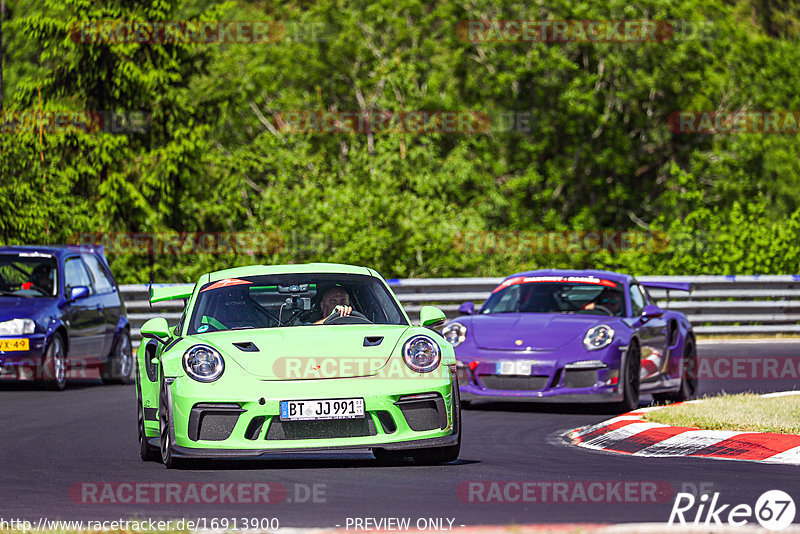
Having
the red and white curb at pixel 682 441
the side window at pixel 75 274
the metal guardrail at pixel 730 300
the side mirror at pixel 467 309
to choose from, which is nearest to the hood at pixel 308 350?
the red and white curb at pixel 682 441

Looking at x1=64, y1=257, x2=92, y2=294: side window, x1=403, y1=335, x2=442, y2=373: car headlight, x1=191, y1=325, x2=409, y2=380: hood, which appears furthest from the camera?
x1=64, y1=257, x2=92, y2=294: side window

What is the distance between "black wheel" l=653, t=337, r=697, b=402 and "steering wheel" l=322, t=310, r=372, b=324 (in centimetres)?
593

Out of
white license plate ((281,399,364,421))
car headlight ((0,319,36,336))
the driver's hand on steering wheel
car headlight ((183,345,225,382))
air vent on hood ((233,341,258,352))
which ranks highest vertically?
the driver's hand on steering wheel

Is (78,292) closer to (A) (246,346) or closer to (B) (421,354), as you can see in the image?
(A) (246,346)

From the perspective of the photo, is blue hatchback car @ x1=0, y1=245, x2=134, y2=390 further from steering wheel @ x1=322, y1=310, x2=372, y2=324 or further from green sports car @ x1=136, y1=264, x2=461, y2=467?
steering wheel @ x1=322, y1=310, x2=372, y2=324

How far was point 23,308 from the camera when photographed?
609 inches

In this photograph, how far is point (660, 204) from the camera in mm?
45750

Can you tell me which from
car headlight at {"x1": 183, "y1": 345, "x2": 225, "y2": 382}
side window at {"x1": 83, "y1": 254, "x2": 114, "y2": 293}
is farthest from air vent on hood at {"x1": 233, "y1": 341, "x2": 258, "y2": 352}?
side window at {"x1": 83, "y1": 254, "x2": 114, "y2": 293}

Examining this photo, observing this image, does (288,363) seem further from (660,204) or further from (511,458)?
(660,204)

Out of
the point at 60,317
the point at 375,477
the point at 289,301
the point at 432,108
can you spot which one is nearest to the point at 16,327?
the point at 60,317

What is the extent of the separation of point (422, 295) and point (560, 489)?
13847 mm

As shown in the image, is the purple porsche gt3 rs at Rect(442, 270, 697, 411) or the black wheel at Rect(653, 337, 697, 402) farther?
the black wheel at Rect(653, 337, 697, 402)

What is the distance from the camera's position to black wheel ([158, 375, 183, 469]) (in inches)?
345

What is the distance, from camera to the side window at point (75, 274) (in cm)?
1648
